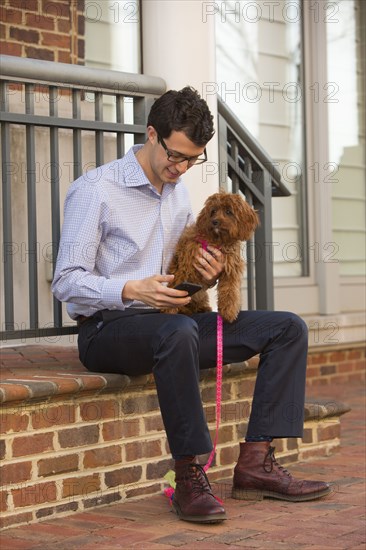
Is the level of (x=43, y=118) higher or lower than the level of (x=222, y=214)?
higher

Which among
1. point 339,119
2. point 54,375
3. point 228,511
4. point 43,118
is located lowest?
point 228,511

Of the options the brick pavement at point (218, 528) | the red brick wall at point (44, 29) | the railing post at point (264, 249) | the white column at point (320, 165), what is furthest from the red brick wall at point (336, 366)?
the brick pavement at point (218, 528)

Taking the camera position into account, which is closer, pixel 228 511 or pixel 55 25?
pixel 228 511

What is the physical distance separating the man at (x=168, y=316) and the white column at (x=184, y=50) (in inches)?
24.6

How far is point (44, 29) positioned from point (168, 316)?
3.02m

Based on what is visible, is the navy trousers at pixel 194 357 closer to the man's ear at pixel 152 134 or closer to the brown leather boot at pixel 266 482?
the brown leather boot at pixel 266 482

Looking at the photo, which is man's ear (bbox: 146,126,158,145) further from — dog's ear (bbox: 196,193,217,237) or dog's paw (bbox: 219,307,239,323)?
dog's paw (bbox: 219,307,239,323)

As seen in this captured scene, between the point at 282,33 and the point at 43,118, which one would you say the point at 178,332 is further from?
the point at 282,33

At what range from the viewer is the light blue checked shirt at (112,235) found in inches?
149

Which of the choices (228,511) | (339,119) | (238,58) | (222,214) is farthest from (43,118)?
(339,119)

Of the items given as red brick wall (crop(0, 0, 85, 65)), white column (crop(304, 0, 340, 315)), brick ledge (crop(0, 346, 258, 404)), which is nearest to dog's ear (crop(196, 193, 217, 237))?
brick ledge (crop(0, 346, 258, 404))

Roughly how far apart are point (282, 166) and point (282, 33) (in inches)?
38.2

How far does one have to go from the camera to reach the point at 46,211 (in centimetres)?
529

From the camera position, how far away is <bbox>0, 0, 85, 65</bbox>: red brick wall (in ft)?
19.8
